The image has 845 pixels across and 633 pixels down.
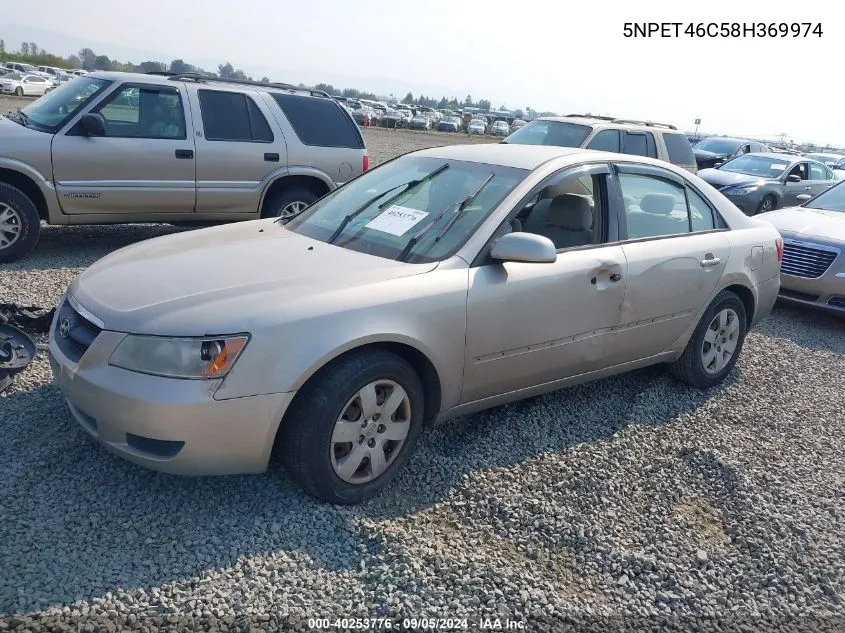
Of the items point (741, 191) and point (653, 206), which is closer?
point (653, 206)

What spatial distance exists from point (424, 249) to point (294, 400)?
1050mm

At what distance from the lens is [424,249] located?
3.65 metres

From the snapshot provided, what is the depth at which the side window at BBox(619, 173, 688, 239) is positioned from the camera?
4438 mm

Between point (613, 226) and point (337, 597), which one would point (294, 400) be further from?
point (613, 226)

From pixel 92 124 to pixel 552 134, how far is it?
6.56 meters

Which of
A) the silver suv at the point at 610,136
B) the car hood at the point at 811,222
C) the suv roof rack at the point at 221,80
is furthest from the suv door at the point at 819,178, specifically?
the suv roof rack at the point at 221,80

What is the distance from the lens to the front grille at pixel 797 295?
7.56 m

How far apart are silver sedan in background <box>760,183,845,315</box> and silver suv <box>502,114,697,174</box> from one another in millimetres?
2773

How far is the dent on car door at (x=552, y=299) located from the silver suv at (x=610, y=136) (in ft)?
21.0

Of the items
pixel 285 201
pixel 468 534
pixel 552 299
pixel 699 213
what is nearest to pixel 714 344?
pixel 699 213

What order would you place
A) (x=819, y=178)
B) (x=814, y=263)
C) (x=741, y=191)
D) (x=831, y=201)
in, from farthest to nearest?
1. (x=819, y=178)
2. (x=741, y=191)
3. (x=831, y=201)
4. (x=814, y=263)

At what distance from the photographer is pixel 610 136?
34.7ft

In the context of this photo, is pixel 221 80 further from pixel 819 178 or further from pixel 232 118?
pixel 819 178

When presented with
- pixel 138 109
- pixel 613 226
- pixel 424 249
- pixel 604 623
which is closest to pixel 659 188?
pixel 613 226
